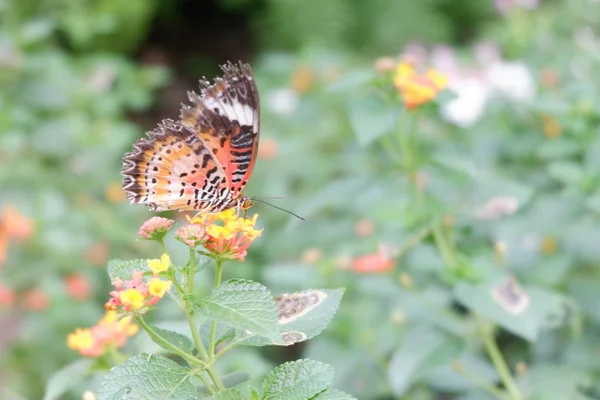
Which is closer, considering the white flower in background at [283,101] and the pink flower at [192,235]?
the pink flower at [192,235]

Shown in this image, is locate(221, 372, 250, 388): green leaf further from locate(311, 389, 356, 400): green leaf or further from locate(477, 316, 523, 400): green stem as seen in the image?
locate(477, 316, 523, 400): green stem

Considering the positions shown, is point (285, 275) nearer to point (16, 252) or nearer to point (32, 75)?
point (16, 252)

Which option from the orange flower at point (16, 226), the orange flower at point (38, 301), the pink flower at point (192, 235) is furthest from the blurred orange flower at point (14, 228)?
the pink flower at point (192, 235)

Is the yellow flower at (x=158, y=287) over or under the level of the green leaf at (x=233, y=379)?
over

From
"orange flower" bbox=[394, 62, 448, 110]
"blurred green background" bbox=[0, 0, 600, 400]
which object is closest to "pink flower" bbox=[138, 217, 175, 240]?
"blurred green background" bbox=[0, 0, 600, 400]

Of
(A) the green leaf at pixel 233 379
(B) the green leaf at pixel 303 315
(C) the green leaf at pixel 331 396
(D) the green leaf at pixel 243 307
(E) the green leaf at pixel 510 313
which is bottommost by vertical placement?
(E) the green leaf at pixel 510 313

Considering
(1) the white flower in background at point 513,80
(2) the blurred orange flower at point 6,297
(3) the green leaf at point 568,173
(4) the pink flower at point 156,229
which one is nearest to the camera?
(4) the pink flower at point 156,229

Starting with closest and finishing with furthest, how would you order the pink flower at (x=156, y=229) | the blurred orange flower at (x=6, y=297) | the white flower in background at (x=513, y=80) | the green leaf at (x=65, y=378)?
the pink flower at (x=156, y=229), the green leaf at (x=65, y=378), the blurred orange flower at (x=6, y=297), the white flower in background at (x=513, y=80)

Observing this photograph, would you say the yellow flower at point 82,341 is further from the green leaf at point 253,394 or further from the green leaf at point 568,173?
the green leaf at point 568,173
